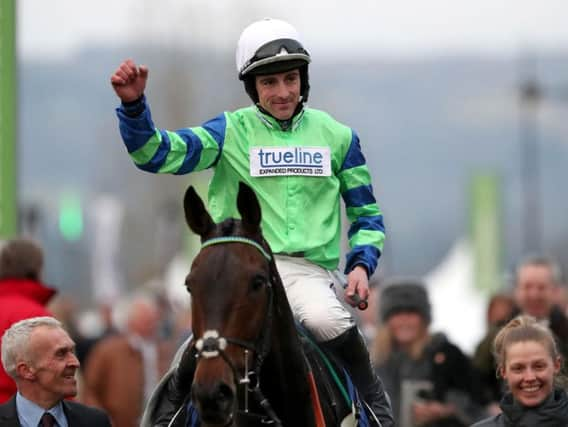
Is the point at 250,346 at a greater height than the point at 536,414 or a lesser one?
greater

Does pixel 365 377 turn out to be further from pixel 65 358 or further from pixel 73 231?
pixel 73 231

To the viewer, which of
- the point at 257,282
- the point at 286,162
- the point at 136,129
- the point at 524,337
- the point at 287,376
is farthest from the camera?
the point at 524,337

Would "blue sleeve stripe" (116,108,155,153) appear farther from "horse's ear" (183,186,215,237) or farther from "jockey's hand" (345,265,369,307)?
"jockey's hand" (345,265,369,307)

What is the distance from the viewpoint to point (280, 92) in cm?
935

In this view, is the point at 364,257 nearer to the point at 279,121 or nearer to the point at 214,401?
the point at 279,121

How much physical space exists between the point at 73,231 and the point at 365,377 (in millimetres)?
41497

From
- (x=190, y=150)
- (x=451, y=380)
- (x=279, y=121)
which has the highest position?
(x=279, y=121)

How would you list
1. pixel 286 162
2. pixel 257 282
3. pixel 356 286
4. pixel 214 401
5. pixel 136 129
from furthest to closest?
pixel 286 162, pixel 356 286, pixel 136 129, pixel 257 282, pixel 214 401

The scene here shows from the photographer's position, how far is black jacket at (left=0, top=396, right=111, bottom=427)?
934 cm

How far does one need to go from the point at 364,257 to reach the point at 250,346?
4.58 feet

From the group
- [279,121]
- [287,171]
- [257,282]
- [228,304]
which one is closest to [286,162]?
[287,171]

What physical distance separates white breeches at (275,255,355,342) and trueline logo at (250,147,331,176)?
0.41m

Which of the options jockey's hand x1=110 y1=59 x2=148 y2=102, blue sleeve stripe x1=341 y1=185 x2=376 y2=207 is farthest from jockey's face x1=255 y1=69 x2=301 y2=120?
jockey's hand x1=110 y1=59 x2=148 y2=102

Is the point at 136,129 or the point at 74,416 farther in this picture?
the point at 74,416
